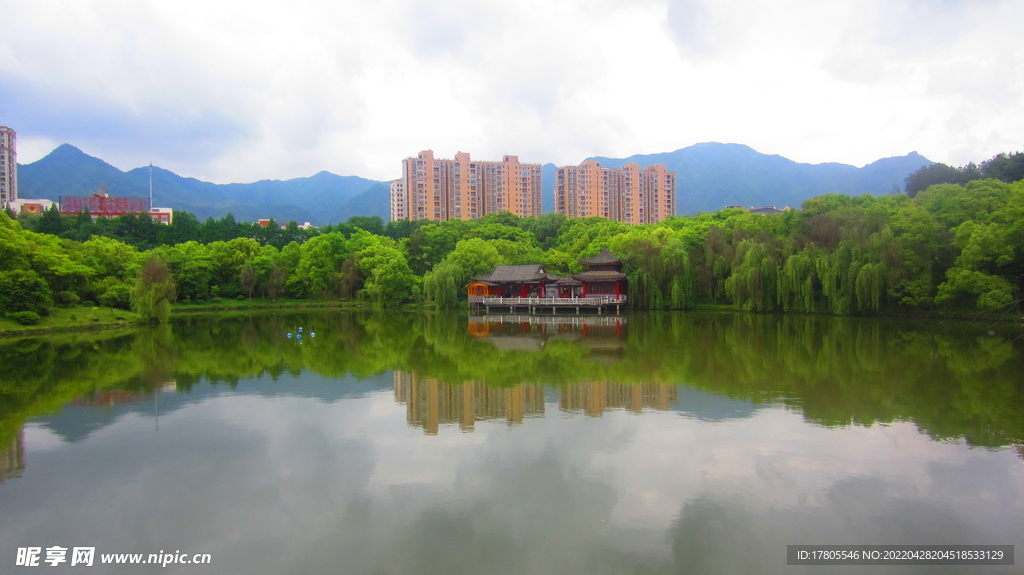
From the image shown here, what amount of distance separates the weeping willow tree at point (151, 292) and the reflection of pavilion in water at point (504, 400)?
2051 cm

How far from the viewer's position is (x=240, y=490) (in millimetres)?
6816

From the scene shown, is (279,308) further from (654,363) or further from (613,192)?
(613,192)

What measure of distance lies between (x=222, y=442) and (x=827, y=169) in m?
182

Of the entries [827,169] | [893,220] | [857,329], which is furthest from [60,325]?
Answer: [827,169]

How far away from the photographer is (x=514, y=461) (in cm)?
762

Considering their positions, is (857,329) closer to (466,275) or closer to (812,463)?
(812,463)

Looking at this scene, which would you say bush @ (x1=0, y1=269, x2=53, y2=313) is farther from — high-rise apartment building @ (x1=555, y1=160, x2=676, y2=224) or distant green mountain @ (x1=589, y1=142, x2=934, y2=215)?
distant green mountain @ (x1=589, y1=142, x2=934, y2=215)

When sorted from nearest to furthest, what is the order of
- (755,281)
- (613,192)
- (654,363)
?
(654,363), (755,281), (613,192)

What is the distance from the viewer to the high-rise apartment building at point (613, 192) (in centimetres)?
8888

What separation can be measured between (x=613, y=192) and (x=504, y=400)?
83091mm

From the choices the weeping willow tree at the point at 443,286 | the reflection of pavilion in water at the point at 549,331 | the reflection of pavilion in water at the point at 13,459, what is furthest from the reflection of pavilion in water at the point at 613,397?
the weeping willow tree at the point at 443,286

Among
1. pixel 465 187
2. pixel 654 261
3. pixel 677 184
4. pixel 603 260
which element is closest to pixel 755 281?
pixel 654 261

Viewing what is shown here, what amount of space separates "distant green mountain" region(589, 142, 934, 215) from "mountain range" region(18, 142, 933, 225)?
0.20 meters

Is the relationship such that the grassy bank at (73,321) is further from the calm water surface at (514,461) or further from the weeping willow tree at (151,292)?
the calm water surface at (514,461)
